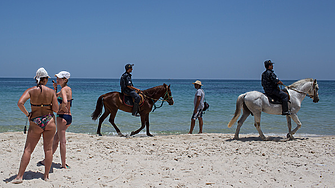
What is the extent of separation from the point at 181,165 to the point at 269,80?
4.09 metres

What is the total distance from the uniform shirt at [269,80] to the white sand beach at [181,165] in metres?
1.67

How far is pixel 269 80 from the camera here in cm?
824

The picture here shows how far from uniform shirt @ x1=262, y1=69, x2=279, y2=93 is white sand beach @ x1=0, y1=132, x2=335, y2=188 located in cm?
167

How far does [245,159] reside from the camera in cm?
625

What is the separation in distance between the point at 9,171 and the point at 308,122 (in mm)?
13590

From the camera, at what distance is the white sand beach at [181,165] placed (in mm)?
4891

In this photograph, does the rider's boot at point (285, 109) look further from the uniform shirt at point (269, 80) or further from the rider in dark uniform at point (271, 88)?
the uniform shirt at point (269, 80)

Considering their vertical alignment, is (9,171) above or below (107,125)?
above

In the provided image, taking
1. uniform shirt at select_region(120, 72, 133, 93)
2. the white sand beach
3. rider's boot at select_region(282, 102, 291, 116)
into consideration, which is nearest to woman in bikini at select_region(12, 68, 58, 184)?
the white sand beach

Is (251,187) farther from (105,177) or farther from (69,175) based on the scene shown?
(69,175)

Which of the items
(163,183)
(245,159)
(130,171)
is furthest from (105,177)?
(245,159)

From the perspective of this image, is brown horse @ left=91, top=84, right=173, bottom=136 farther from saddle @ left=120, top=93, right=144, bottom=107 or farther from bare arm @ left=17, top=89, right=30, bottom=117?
bare arm @ left=17, top=89, right=30, bottom=117

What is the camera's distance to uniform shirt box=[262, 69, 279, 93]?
8125mm

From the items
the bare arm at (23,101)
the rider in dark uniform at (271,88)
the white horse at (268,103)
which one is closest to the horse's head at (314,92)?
the white horse at (268,103)
